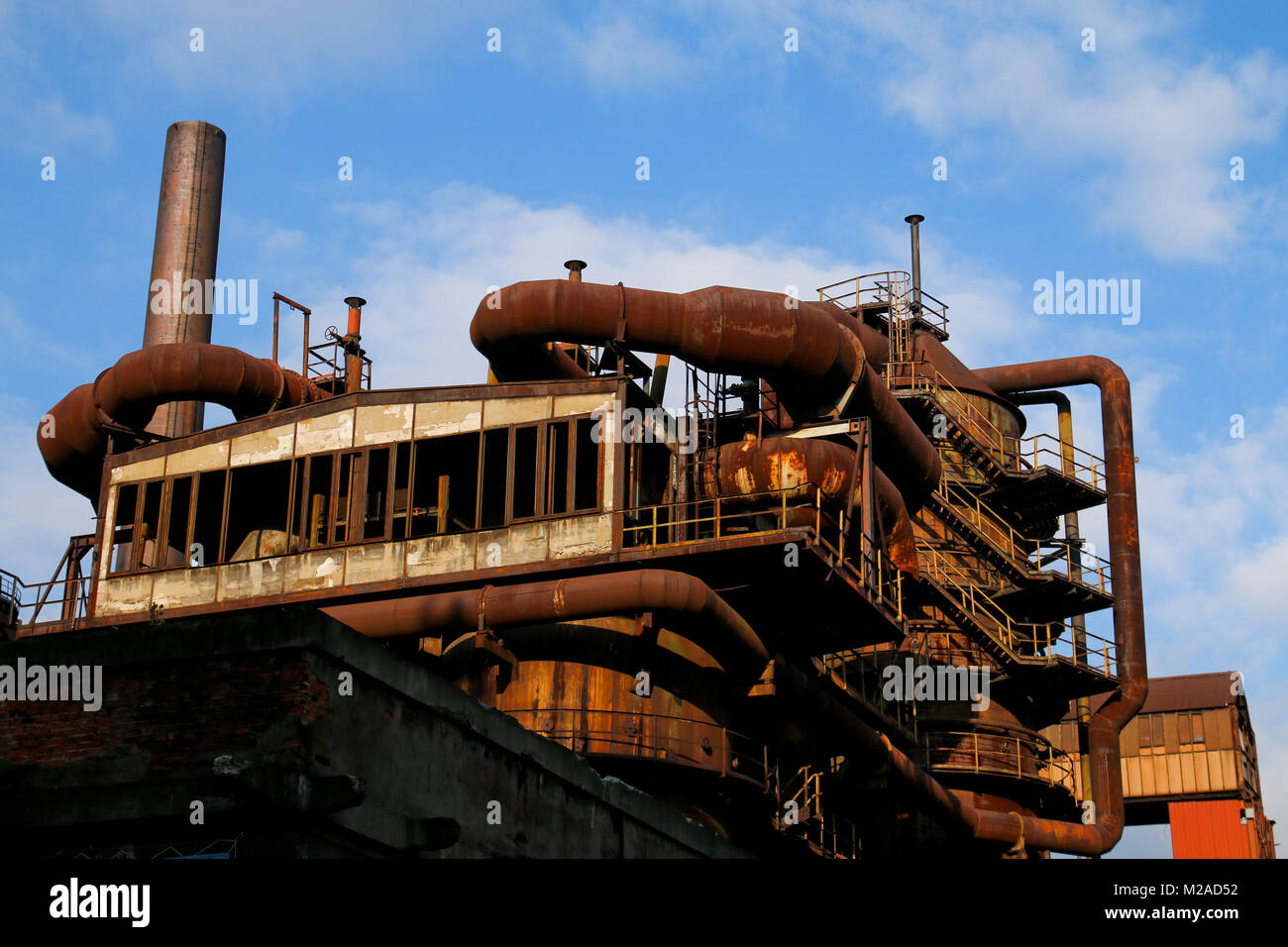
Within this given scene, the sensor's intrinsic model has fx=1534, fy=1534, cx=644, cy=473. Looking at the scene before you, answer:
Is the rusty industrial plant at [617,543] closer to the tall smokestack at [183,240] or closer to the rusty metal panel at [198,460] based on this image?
the rusty metal panel at [198,460]

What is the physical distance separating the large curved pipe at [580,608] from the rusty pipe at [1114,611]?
12.5 m

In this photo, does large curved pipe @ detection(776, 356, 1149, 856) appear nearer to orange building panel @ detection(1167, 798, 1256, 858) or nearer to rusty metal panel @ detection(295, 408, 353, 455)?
orange building panel @ detection(1167, 798, 1256, 858)

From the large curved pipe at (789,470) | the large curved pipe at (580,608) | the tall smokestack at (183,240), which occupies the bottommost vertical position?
the large curved pipe at (580,608)

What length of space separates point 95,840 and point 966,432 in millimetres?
30243

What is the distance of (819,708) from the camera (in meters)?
26.4

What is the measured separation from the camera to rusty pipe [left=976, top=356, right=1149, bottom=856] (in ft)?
119

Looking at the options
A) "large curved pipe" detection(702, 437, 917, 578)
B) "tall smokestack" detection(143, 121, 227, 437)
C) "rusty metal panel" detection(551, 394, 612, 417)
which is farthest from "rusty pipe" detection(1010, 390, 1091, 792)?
"tall smokestack" detection(143, 121, 227, 437)

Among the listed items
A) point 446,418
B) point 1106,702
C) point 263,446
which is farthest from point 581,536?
point 1106,702

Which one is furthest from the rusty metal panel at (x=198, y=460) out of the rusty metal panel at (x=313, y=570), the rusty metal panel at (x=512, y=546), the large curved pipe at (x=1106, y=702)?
the large curved pipe at (x=1106, y=702)

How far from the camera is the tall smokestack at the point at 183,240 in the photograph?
129 feet

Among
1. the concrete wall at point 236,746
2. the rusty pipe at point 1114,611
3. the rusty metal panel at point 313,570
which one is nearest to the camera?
the concrete wall at point 236,746

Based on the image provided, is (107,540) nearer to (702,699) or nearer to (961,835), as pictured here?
(702,699)
